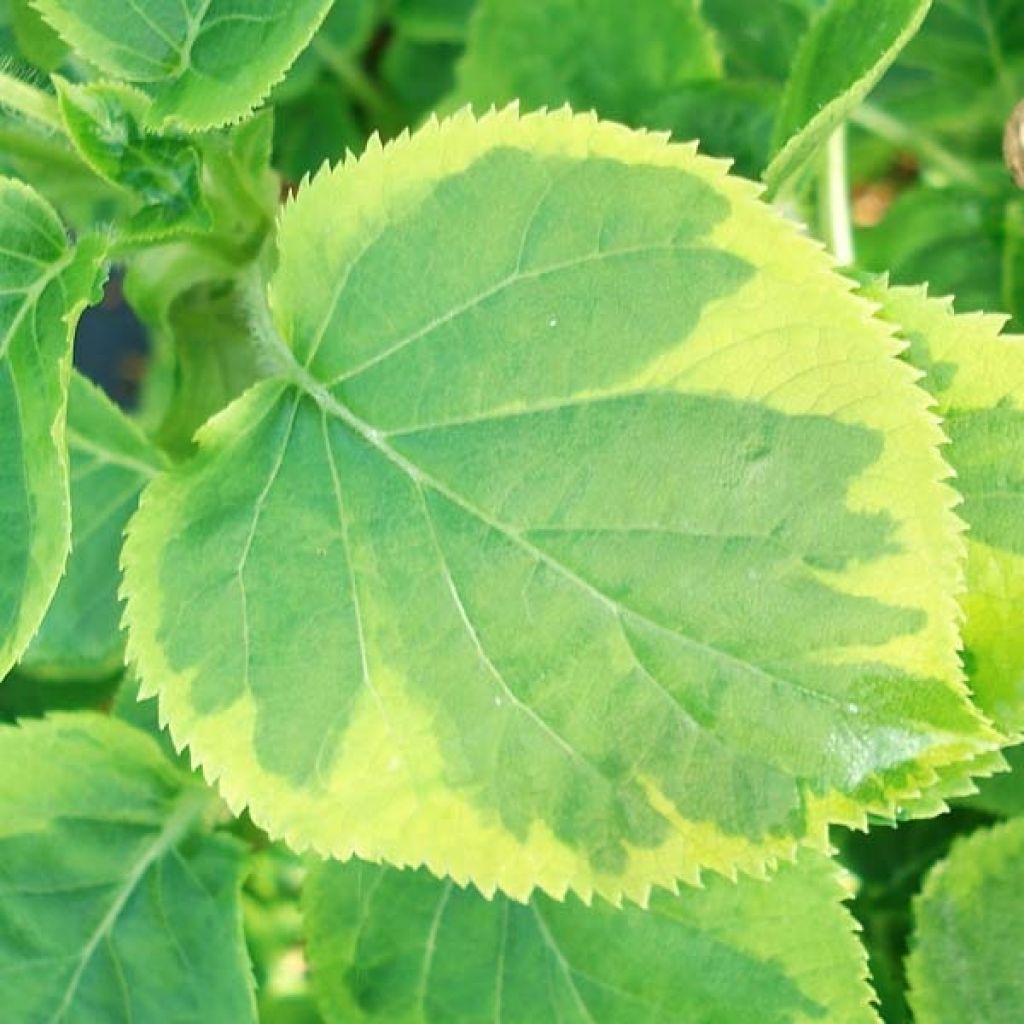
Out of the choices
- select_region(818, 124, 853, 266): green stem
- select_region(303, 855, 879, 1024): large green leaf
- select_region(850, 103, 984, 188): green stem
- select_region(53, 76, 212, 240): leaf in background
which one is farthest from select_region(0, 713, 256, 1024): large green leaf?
select_region(850, 103, 984, 188): green stem

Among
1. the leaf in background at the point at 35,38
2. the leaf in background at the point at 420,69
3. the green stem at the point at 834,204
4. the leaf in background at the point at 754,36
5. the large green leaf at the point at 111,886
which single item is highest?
the leaf in background at the point at 754,36

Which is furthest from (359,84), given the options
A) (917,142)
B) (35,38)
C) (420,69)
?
(35,38)

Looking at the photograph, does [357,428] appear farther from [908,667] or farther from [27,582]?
[908,667]

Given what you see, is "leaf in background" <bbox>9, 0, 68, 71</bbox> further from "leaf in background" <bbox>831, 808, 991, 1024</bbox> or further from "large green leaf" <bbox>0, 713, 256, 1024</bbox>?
"leaf in background" <bbox>831, 808, 991, 1024</bbox>

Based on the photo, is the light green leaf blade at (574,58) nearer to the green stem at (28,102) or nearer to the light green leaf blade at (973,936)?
the green stem at (28,102)

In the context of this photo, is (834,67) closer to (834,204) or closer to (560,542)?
(834,204)

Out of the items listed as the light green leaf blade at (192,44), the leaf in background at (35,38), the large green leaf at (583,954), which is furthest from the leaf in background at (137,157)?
the large green leaf at (583,954)

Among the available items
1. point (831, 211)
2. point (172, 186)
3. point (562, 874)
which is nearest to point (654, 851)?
point (562, 874)
